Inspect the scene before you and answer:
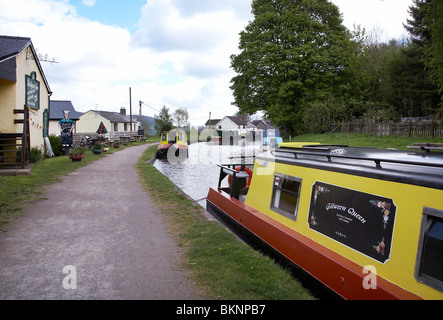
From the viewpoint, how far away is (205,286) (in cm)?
350

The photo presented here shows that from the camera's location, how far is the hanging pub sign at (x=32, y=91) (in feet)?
46.3

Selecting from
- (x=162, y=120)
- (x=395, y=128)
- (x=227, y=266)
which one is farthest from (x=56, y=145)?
(x=162, y=120)

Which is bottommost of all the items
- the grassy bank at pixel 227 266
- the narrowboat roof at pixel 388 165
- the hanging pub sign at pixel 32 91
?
the grassy bank at pixel 227 266

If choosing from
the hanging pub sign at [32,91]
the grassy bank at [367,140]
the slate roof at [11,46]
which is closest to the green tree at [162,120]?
the grassy bank at [367,140]

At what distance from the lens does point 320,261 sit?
3.59 m

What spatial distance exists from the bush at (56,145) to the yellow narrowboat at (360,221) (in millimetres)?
15775

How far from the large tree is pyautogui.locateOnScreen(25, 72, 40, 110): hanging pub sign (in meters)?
15.8

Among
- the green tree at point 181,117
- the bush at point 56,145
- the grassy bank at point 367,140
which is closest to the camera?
the grassy bank at point 367,140

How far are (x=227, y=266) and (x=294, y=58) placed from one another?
23.1 metres

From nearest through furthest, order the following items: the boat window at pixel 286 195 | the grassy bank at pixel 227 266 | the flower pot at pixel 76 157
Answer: the grassy bank at pixel 227 266 < the boat window at pixel 286 195 < the flower pot at pixel 76 157

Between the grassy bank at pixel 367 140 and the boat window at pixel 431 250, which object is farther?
the grassy bank at pixel 367 140

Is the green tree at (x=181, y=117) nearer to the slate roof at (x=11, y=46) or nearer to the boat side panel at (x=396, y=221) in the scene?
the slate roof at (x=11, y=46)
